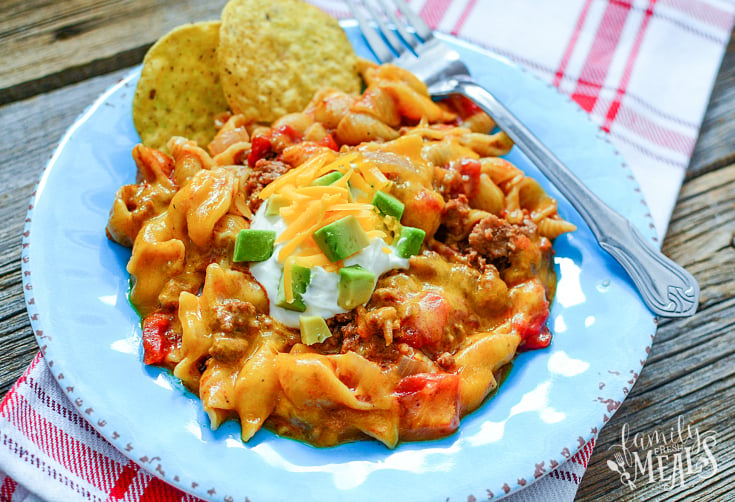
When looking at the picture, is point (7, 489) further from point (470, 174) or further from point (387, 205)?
point (470, 174)

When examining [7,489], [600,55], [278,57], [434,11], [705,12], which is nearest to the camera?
[7,489]

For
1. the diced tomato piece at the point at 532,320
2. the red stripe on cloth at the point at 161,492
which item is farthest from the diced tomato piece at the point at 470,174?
the red stripe on cloth at the point at 161,492

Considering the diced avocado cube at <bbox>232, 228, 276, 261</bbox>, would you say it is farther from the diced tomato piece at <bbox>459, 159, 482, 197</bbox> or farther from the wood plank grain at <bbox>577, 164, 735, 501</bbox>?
the wood plank grain at <bbox>577, 164, 735, 501</bbox>

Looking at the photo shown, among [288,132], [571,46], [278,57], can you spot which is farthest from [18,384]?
[571,46]

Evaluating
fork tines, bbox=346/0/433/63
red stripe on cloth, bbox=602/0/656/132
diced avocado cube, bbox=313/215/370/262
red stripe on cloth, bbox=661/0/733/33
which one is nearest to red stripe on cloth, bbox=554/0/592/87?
red stripe on cloth, bbox=602/0/656/132

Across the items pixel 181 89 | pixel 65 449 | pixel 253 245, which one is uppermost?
pixel 181 89

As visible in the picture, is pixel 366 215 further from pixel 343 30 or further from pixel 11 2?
pixel 11 2
